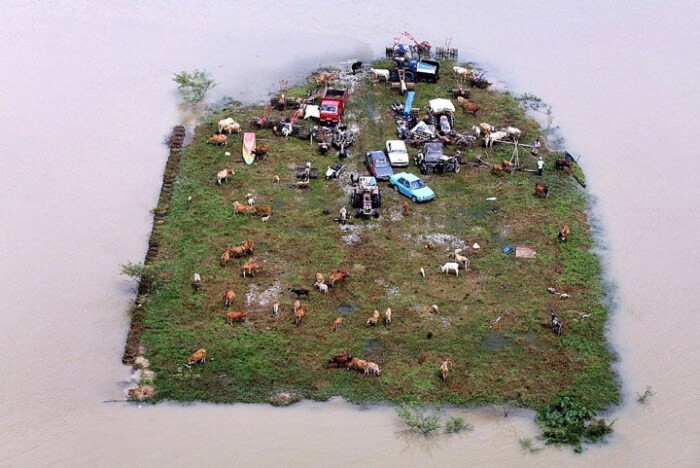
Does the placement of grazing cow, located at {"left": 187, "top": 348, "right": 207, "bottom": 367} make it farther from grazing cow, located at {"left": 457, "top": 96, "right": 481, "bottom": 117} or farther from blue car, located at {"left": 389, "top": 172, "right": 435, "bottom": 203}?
grazing cow, located at {"left": 457, "top": 96, "right": 481, "bottom": 117}

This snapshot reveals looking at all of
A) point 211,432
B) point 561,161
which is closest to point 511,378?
point 211,432

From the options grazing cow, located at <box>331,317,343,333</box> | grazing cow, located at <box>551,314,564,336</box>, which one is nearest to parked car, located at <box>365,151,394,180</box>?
grazing cow, located at <box>331,317,343,333</box>

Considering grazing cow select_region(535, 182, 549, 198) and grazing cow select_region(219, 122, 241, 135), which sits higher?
grazing cow select_region(219, 122, 241, 135)

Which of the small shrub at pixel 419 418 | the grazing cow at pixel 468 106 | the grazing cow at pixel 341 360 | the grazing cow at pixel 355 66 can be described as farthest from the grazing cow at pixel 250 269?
the grazing cow at pixel 355 66

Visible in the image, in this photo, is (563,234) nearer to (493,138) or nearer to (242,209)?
(493,138)

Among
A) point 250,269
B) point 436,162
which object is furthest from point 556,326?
point 250,269
